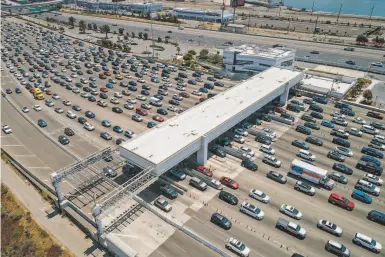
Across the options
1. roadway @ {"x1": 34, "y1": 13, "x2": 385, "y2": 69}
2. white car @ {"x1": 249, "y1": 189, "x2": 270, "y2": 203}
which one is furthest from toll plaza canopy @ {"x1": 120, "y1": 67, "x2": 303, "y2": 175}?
roadway @ {"x1": 34, "y1": 13, "x2": 385, "y2": 69}

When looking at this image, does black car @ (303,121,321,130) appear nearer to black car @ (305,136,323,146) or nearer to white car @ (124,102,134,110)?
black car @ (305,136,323,146)

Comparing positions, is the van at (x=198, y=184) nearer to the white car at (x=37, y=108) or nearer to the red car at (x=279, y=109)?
the red car at (x=279, y=109)

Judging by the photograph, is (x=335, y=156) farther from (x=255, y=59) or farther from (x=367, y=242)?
(x=255, y=59)

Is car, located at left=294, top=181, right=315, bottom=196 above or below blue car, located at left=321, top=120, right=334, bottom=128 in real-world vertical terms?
below

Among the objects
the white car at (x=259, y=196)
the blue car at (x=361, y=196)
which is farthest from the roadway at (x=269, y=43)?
the white car at (x=259, y=196)

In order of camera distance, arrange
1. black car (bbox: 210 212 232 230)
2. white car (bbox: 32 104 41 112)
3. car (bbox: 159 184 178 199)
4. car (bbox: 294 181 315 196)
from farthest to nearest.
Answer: white car (bbox: 32 104 41 112)
car (bbox: 294 181 315 196)
car (bbox: 159 184 178 199)
black car (bbox: 210 212 232 230)

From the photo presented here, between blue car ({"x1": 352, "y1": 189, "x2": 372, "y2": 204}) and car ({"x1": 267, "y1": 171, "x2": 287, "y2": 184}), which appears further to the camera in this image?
car ({"x1": 267, "y1": 171, "x2": 287, "y2": 184})

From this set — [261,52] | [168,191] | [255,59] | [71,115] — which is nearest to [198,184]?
[168,191]
